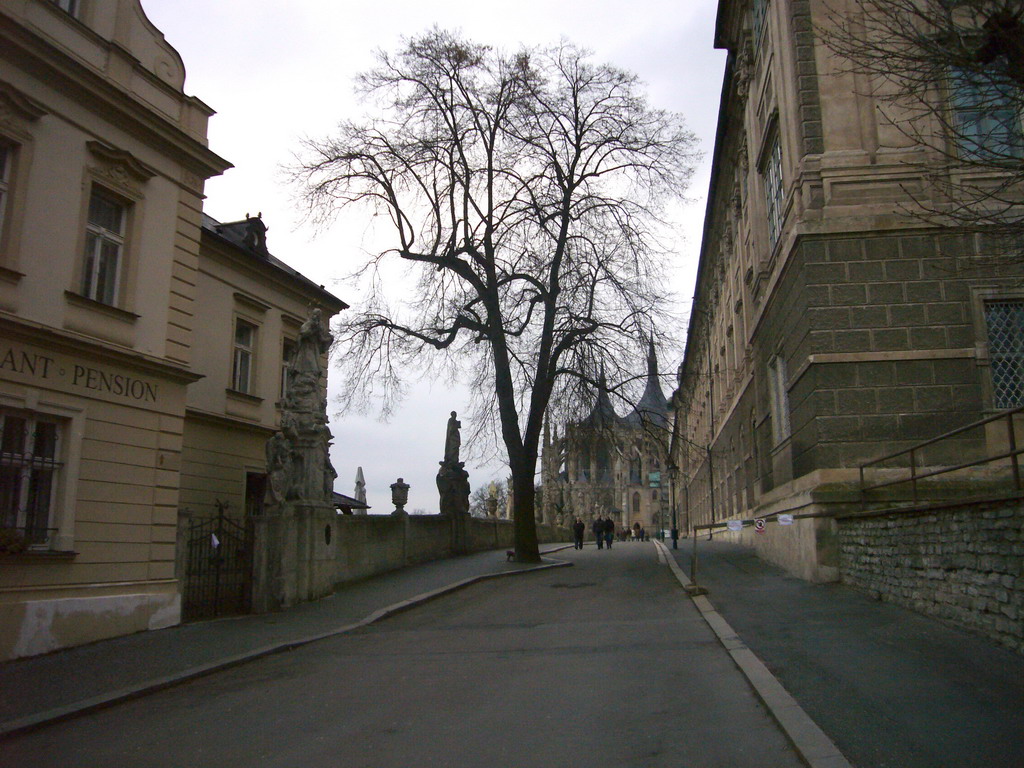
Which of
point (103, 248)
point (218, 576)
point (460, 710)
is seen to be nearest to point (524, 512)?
point (218, 576)

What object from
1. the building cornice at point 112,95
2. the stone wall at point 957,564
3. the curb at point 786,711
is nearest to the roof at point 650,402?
the stone wall at point 957,564

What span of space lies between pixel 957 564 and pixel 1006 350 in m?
6.81

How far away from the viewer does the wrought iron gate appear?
15211mm

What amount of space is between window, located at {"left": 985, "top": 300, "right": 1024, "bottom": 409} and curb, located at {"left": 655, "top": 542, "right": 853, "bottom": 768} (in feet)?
24.0

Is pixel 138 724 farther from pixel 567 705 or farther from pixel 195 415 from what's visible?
pixel 195 415

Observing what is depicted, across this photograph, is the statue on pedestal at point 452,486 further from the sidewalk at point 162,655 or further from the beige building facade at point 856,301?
the beige building facade at point 856,301

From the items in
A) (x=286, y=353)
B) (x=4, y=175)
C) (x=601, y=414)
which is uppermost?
(x=286, y=353)

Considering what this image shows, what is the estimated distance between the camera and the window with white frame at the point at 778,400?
1927cm

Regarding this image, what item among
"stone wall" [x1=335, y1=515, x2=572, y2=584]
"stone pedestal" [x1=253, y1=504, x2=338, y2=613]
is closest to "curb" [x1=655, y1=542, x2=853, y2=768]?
"stone pedestal" [x1=253, y1=504, x2=338, y2=613]

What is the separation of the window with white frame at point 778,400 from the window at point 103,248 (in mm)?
13042

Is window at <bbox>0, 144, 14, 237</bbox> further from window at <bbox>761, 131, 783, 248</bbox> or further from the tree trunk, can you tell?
the tree trunk

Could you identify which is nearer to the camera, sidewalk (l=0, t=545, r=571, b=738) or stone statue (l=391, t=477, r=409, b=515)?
sidewalk (l=0, t=545, r=571, b=738)

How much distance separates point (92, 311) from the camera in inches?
527

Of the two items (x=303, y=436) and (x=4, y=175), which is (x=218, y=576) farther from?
(x=4, y=175)
